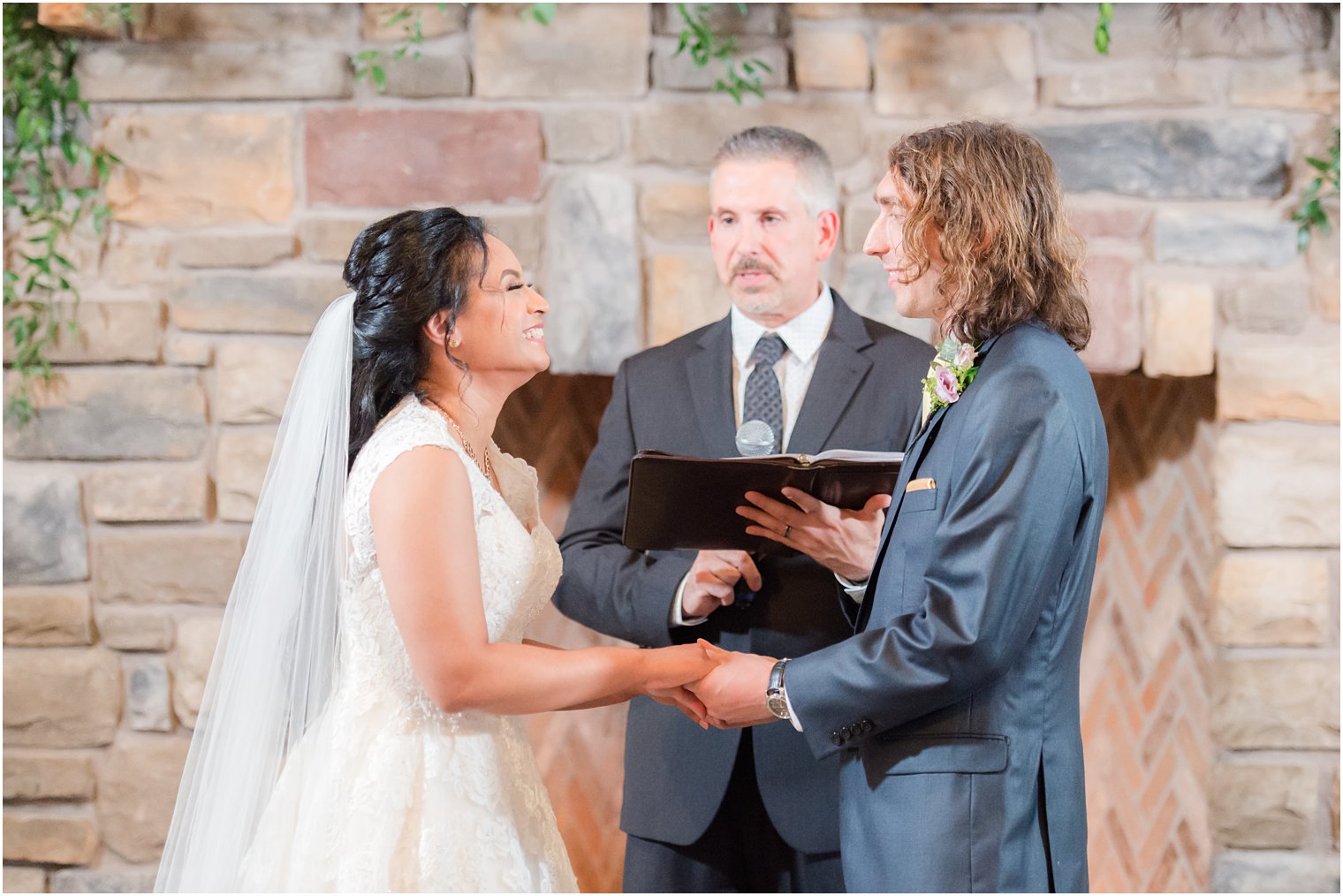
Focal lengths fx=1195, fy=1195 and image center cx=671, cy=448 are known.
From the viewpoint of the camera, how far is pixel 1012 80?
261cm

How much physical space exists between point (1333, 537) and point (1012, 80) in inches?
47.7

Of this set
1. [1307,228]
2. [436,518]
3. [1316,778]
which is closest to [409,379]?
[436,518]

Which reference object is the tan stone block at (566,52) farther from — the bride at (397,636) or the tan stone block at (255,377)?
the bride at (397,636)

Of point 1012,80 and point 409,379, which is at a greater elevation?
point 1012,80

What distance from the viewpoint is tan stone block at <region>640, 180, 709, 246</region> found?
266 cm

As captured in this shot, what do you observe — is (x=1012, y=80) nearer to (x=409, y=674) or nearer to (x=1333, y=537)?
(x=1333, y=537)

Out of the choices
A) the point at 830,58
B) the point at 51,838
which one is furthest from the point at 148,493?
the point at 830,58

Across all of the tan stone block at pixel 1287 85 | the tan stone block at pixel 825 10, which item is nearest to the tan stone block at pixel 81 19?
the tan stone block at pixel 825 10

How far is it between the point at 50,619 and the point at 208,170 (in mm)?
1083

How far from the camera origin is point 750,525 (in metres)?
1.90

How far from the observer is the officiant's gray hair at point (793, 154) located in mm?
2340

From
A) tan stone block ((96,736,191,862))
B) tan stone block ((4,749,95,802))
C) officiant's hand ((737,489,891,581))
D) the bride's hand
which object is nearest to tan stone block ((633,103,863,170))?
officiant's hand ((737,489,891,581))

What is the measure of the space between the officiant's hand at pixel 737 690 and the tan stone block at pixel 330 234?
4.56 ft

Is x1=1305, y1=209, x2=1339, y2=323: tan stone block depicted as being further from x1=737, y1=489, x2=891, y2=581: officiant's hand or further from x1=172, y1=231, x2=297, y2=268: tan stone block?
x1=172, y1=231, x2=297, y2=268: tan stone block
